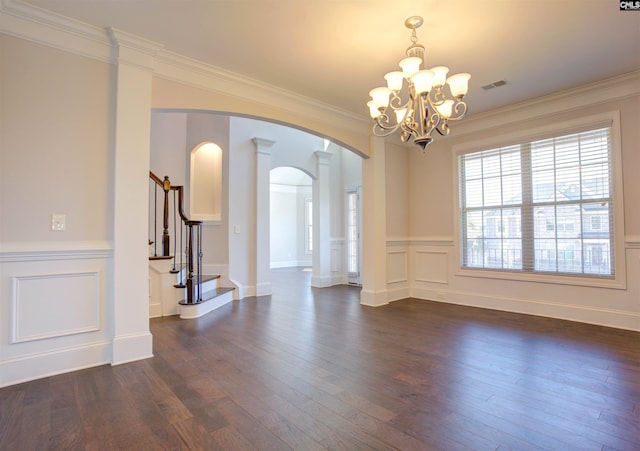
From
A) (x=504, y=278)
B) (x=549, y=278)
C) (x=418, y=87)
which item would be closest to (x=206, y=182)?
(x=418, y=87)

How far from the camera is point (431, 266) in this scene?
17.9ft

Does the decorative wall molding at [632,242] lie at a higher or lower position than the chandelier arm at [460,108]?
lower

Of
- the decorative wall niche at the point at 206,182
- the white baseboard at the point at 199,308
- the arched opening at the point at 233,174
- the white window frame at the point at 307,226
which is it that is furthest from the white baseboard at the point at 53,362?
the white window frame at the point at 307,226

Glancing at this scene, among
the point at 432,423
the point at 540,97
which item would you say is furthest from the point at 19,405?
the point at 540,97

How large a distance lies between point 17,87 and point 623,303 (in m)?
6.02

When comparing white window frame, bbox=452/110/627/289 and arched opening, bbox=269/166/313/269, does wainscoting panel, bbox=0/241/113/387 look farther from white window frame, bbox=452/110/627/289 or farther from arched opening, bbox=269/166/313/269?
arched opening, bbox=269/166/313/269

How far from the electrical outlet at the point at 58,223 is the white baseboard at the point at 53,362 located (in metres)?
0.93

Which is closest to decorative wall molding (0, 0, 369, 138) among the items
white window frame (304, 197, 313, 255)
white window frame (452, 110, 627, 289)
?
white window frame (452, 110, 627, 289)

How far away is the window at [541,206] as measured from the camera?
12.8 feet

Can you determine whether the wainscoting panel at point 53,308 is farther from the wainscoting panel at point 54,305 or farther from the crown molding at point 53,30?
the crown molding at point 53,30

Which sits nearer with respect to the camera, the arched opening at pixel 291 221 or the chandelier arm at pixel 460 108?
the chandelier arm at pixel 460 108

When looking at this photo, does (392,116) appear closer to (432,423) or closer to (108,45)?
(108,45)

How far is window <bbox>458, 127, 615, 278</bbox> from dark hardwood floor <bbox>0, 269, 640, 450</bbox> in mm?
928

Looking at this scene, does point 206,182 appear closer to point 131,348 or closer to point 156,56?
point 156,56
